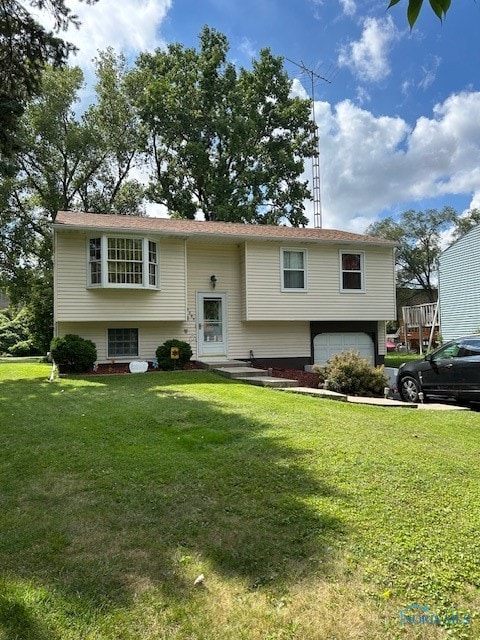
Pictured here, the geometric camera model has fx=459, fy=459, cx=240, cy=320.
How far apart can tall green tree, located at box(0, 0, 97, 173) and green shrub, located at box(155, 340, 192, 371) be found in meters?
7.46

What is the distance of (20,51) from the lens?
8.29 meters

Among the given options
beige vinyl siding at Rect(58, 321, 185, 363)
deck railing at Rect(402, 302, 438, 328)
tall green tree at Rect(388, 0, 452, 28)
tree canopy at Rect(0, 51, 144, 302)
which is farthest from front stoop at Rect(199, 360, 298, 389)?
deck railing at Rect(402, 302, 438, 328)

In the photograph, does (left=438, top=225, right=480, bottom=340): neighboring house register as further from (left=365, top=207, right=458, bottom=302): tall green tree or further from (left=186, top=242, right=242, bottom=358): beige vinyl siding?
(left=365, top=207, right=458, bottom=302): tall green tree

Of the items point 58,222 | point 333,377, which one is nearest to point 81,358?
point 58,222

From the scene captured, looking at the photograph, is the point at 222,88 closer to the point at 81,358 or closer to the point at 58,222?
the point at 58,222

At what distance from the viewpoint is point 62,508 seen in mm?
3641

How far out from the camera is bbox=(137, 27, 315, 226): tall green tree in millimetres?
29062

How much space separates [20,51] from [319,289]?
11595 millimetres

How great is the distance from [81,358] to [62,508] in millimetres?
10183

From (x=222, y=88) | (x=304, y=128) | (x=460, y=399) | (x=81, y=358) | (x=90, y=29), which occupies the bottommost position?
(x=460, y=399)

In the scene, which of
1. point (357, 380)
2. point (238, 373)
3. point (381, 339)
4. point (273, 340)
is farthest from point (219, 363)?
point (381, 339)

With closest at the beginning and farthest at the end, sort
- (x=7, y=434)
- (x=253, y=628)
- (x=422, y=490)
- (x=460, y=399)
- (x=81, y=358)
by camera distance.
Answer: (x=253, y=628) < (x=422, y=490) < (x=7, y=434) < (x=460, y=399) < (x=81, y=358)

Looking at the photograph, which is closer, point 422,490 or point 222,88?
point 422,490

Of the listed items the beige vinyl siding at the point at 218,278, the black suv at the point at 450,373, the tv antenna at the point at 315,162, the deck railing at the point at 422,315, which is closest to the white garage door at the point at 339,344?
the beige vinyl siding at the point at 218,278
